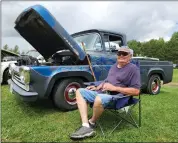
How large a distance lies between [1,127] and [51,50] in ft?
8.48

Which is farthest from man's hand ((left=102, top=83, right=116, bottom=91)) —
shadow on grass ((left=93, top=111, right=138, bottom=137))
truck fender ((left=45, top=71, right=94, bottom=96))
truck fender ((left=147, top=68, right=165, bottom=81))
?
truck fender ((left=147, top=68, right=165, bottom=81))

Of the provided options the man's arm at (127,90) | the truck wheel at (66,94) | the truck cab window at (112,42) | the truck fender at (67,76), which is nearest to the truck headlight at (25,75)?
→ the truck fender at (67,76)

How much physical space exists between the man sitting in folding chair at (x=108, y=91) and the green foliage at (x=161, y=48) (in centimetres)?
6129

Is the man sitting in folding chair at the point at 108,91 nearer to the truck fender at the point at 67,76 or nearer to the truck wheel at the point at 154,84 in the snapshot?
the truck fender at the point at 67,76

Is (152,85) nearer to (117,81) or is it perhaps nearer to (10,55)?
(117,81)

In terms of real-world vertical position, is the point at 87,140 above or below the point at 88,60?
below

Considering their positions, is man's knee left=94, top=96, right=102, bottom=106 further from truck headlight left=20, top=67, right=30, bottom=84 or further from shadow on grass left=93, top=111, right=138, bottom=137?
truck headlight left=20, top=67, right=30, bottom=84

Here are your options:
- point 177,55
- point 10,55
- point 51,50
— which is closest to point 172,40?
point 177,55

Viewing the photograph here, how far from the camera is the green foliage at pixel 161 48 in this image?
68500 millimetres

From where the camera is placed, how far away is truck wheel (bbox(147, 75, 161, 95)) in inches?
299

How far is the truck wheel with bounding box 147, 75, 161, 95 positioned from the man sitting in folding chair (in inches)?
137

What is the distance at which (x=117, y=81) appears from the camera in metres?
4.23

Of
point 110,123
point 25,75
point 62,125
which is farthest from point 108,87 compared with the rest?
point 25,75

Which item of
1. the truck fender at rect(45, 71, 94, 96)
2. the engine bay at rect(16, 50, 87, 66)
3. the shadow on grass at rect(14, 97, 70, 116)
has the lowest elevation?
the shadow on grass at rect(14, 97, 70, 116)
